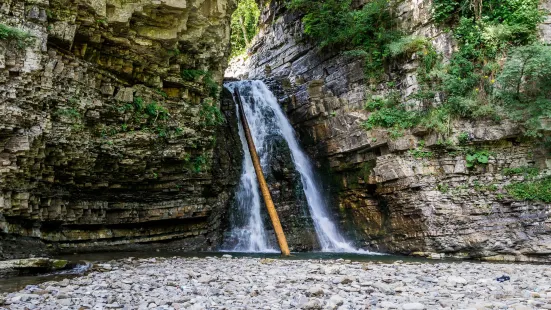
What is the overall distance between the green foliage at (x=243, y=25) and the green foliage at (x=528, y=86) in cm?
2163

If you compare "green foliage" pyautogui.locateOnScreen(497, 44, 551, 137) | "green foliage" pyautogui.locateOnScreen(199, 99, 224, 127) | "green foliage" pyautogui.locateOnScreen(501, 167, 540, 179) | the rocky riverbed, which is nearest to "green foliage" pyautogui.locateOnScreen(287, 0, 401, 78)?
"green foliage" pyautogui.locateOnScreen(497, 44, 551, 137)

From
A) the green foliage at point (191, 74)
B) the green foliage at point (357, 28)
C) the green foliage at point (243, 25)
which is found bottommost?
the green foliage at point (191, 74)

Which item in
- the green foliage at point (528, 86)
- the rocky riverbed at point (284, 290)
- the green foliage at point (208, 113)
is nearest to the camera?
the rocky riverbed at point (284, 290)

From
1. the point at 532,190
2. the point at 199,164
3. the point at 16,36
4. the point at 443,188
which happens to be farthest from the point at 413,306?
the point at 199,164

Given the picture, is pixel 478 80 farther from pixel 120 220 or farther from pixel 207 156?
pixel 120 220

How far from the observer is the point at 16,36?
8.51 meters

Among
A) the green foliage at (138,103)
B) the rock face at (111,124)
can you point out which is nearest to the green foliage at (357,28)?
the rock face at (111,124)

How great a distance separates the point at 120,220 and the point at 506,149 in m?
12.6

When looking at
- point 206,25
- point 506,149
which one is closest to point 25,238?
point 206,25

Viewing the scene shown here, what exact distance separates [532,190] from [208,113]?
10577 millimetres

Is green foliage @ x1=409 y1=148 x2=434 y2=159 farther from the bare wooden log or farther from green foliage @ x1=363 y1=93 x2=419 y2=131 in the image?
the bare wooden log

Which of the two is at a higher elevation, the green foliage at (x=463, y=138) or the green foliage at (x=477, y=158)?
the green foliage at (x=463, y=138)

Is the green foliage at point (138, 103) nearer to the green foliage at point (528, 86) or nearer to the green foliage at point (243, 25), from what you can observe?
the green foliage at point (528, 86)

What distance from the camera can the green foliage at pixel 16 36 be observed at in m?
8.31
